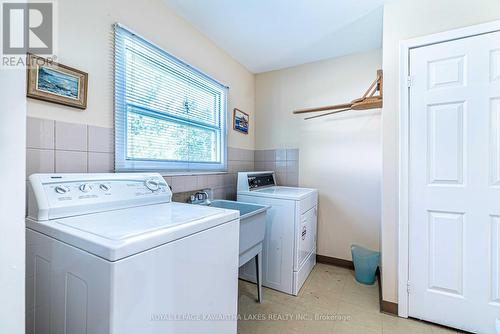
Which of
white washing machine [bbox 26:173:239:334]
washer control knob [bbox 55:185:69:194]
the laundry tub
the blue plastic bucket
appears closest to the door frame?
the blue plastic bucket

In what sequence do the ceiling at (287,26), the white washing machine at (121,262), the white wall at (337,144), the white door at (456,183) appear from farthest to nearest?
the white wall at (337,144)
the ceiling at (287,26)
the white door at (456,183)
the white washing machine at (121,262)

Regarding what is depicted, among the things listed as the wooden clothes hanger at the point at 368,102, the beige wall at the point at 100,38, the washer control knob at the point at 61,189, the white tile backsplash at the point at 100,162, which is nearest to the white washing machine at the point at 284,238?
the wooden clothes hanger at the point at 368,102

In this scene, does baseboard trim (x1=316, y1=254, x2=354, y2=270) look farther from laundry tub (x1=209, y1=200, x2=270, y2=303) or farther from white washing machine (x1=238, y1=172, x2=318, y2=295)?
laundry tub (x1=209, y1=200, x2=270, y2=303)

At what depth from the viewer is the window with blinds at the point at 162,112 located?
1458 millimetres

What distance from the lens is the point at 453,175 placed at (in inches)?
61.0

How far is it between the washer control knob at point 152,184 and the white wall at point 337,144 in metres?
1.82

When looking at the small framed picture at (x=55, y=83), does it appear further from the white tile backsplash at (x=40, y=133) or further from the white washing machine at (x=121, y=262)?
the white washing machine at (x=121, y=262)

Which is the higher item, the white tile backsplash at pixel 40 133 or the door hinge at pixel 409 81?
the door hinge at pixel 409 81

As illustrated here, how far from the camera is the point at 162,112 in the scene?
5.72 ft

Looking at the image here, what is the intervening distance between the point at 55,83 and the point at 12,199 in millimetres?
963

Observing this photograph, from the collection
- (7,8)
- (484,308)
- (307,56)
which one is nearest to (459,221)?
(484,308)

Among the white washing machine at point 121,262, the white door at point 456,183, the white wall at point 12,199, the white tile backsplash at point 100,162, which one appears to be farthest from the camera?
the white door at point 456,183

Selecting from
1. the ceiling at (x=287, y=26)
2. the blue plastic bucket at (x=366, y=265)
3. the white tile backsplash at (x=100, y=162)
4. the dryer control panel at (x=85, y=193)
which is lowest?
the blue plastic bucket at (x=366, y=265)

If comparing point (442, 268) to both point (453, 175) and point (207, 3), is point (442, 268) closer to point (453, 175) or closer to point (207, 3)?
point (453, 175)
